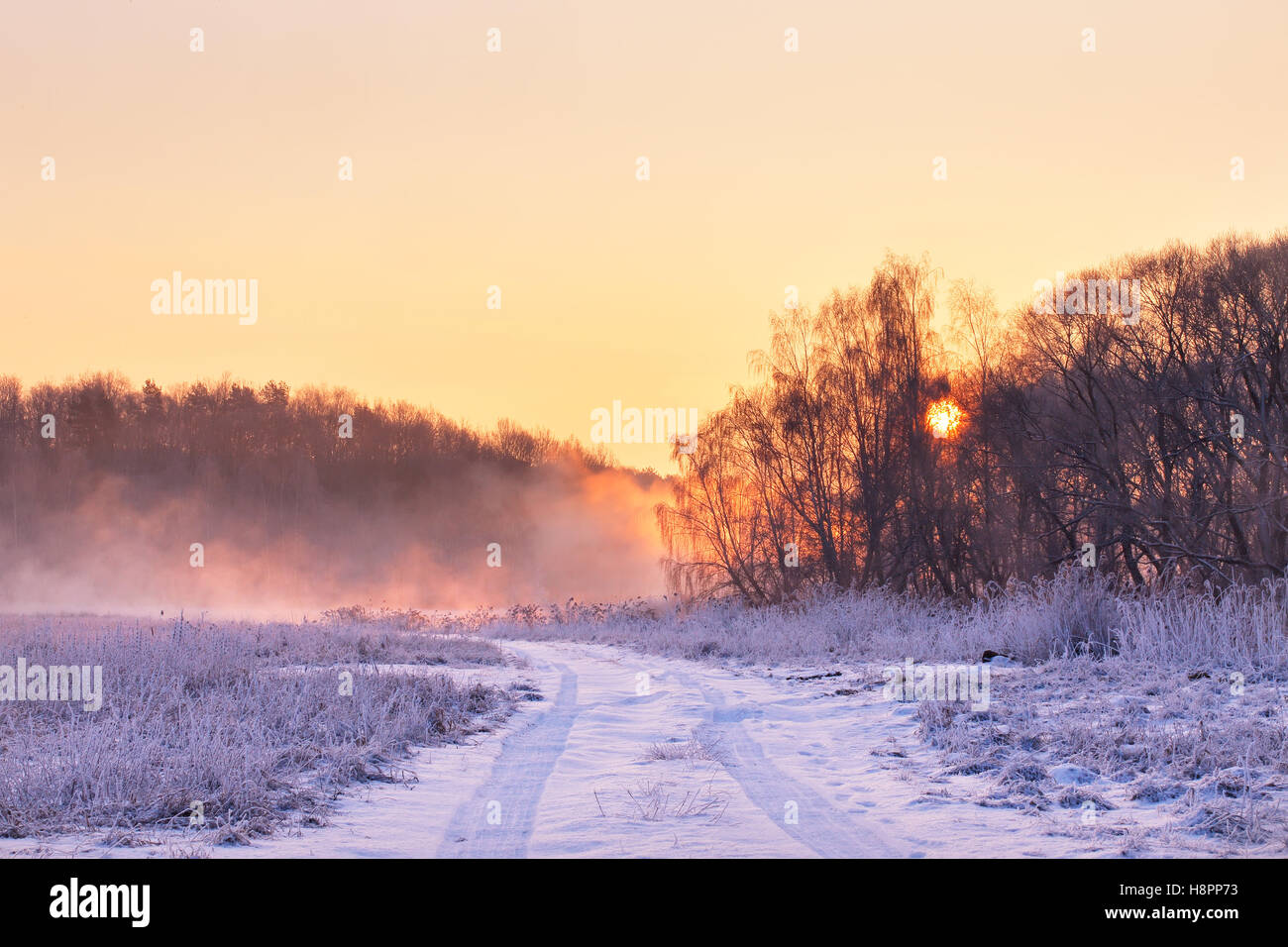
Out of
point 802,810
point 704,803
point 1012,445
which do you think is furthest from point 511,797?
point 1012,445

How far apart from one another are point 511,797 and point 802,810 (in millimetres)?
2053

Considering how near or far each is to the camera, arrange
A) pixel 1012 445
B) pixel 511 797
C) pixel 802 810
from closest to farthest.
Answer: pixel 802 810 < pixel 511 797 < pixel 1012 445

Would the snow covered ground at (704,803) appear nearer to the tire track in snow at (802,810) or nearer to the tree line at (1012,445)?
the tire track in snow at (802,810)

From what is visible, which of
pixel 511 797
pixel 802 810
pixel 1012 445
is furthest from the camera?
pixel 1012 445

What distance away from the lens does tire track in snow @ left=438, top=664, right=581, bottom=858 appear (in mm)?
5242

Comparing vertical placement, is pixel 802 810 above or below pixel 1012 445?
below

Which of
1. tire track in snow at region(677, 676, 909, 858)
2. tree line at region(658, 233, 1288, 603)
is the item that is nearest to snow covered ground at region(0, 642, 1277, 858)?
tire track in snow at region(677, 676, 909, 858)

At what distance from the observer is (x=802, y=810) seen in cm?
618

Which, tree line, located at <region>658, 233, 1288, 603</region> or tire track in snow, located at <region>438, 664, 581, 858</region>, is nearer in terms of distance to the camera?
tire track in snow, located at <region>438, 664, 581, 858</region>

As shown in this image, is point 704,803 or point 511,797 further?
point 511,797

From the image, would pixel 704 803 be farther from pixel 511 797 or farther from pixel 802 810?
pixel 511 797

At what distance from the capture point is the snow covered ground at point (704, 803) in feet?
16.8

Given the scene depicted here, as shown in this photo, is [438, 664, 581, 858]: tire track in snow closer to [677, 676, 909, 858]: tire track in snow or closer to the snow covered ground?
the snow covered ground

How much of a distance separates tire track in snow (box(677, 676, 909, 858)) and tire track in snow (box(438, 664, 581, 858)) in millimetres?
1571
